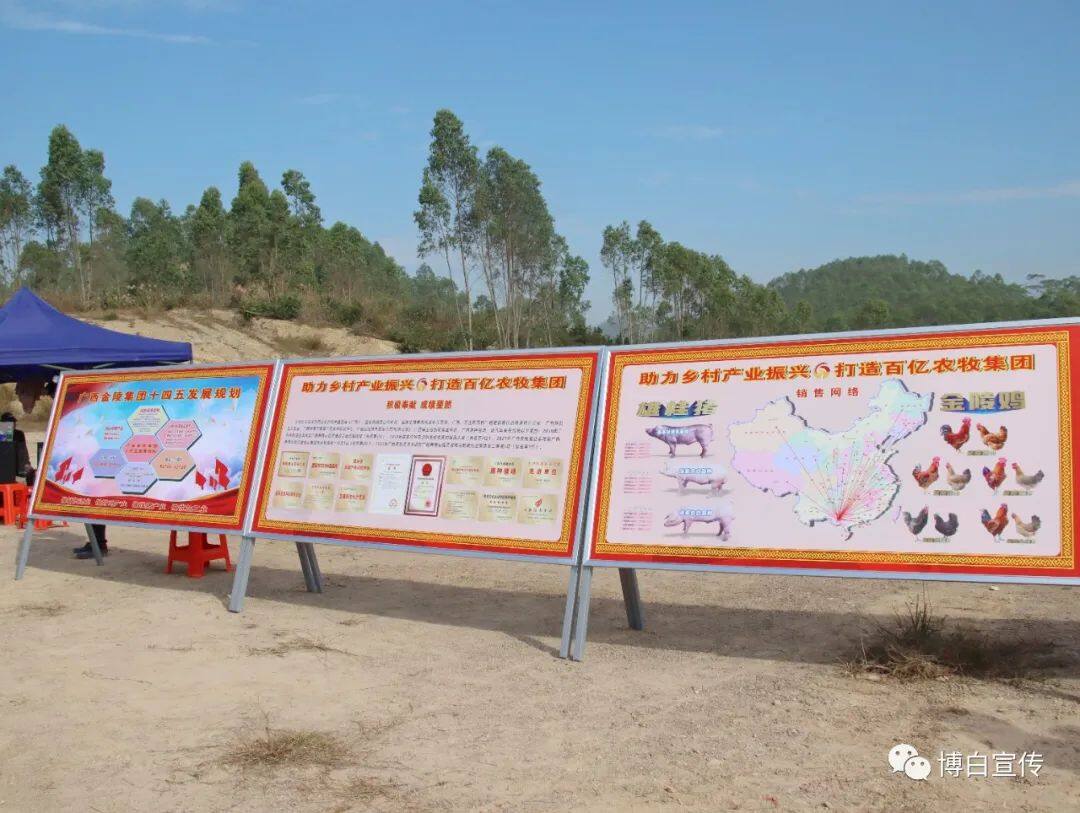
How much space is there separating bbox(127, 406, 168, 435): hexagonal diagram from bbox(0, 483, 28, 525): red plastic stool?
4.67 metres

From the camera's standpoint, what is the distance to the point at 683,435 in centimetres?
552

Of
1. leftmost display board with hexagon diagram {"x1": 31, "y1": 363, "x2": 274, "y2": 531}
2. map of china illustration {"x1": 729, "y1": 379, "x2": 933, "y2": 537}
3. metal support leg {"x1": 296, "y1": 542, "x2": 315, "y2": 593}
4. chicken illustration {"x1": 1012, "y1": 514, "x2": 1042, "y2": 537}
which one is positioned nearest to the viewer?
chicken illustration {"x1": 1012, "y1": 514, "x2": 1042, "y2": 537}

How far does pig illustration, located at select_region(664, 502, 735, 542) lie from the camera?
524 cm

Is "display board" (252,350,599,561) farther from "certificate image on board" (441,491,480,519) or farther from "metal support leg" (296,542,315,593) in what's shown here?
"metal support leg" (296,542,315,593)

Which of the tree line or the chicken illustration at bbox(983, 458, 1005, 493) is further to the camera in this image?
the tree line

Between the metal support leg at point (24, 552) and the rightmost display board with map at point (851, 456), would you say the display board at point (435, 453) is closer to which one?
the rightmost display board with map at point (851, 456)

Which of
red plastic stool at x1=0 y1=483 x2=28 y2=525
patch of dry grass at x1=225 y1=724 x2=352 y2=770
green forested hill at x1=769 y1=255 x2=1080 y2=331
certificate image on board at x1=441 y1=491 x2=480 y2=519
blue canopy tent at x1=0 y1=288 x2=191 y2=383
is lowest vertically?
patch of dry grass at x1=225 y1=724 x2=352 y2=770

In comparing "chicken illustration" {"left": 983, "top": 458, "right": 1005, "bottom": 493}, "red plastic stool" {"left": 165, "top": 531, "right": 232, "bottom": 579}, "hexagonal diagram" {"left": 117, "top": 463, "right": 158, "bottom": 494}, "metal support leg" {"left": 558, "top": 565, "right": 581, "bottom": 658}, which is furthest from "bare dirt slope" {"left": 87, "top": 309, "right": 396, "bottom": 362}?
"chicken illustration" {"left": 983, "top": 458, "right": 1005, "bottom": 493}

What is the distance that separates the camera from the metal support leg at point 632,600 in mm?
→ 6121

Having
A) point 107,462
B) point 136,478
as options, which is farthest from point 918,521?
point 107,462

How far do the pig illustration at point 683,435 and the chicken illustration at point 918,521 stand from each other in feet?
3.76

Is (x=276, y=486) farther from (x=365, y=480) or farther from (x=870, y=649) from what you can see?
(x=870, y=649)

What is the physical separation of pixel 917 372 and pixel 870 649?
1.64 metres

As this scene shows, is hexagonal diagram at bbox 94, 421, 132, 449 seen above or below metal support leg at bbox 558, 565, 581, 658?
above
